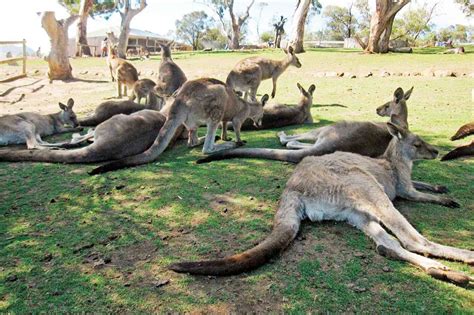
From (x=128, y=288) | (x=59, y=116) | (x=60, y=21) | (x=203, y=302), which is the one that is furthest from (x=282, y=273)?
(x=60, y=21)

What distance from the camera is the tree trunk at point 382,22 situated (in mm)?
16859

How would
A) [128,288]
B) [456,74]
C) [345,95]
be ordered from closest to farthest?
1. [128,288]
2. [345,95]
3. [456,74]

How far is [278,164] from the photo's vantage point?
4.75 meters

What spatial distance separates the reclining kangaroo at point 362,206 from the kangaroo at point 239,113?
220cm

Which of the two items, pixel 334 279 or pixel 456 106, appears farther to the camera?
pixel 456 106

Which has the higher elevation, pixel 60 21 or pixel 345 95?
pixel 60 21

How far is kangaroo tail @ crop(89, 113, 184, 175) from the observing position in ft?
14.7

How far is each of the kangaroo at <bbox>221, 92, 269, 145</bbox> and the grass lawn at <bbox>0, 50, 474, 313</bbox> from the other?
73 centimetres

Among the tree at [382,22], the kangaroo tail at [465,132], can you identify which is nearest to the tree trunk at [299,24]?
the tree at [382,22]

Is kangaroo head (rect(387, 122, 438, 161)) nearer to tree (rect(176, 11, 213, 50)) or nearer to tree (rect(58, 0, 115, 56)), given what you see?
tree (rect(58, 0, 115, 56))

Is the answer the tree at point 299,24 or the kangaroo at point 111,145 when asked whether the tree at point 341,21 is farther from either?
the kangaroo at point 111,145

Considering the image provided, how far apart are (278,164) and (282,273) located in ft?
7.44

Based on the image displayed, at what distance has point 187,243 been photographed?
9.85ft

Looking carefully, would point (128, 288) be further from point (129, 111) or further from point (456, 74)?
point (456, 74)
